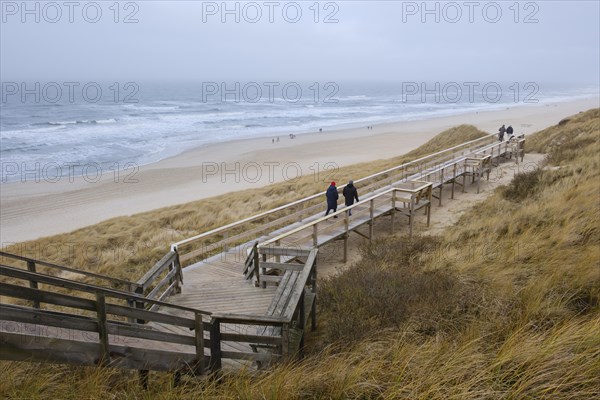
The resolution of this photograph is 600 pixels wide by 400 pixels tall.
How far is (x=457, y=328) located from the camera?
5.30m

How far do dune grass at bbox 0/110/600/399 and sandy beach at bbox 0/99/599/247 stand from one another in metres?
15.6

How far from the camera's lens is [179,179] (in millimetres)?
29375

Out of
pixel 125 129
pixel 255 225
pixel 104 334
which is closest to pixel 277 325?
pixel 104 334

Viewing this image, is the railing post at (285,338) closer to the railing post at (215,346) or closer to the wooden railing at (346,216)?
the railing post at (215,346)

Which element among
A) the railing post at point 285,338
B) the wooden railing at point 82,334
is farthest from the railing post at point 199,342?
the railing post at point 285,338

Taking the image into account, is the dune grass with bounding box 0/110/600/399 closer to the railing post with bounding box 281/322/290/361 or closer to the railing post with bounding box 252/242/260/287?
the railing post with bounding box 281/322/290/361

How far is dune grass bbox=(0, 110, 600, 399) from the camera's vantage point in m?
3.67

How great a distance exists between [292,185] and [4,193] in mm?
16375

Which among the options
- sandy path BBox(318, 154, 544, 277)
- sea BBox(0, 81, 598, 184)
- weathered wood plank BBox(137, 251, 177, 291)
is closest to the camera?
weathered wood plank BBox(137, 251, 177, 291)

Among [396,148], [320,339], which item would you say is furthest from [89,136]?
[320,339]

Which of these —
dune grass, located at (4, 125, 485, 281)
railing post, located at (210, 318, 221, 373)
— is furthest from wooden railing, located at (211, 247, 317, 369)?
dune grass, located at (4, 125, 485, 281)

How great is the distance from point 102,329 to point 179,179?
1031 inches

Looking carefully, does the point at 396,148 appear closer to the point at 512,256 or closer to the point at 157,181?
the point at 157,181

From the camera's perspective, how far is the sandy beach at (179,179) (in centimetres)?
2145
